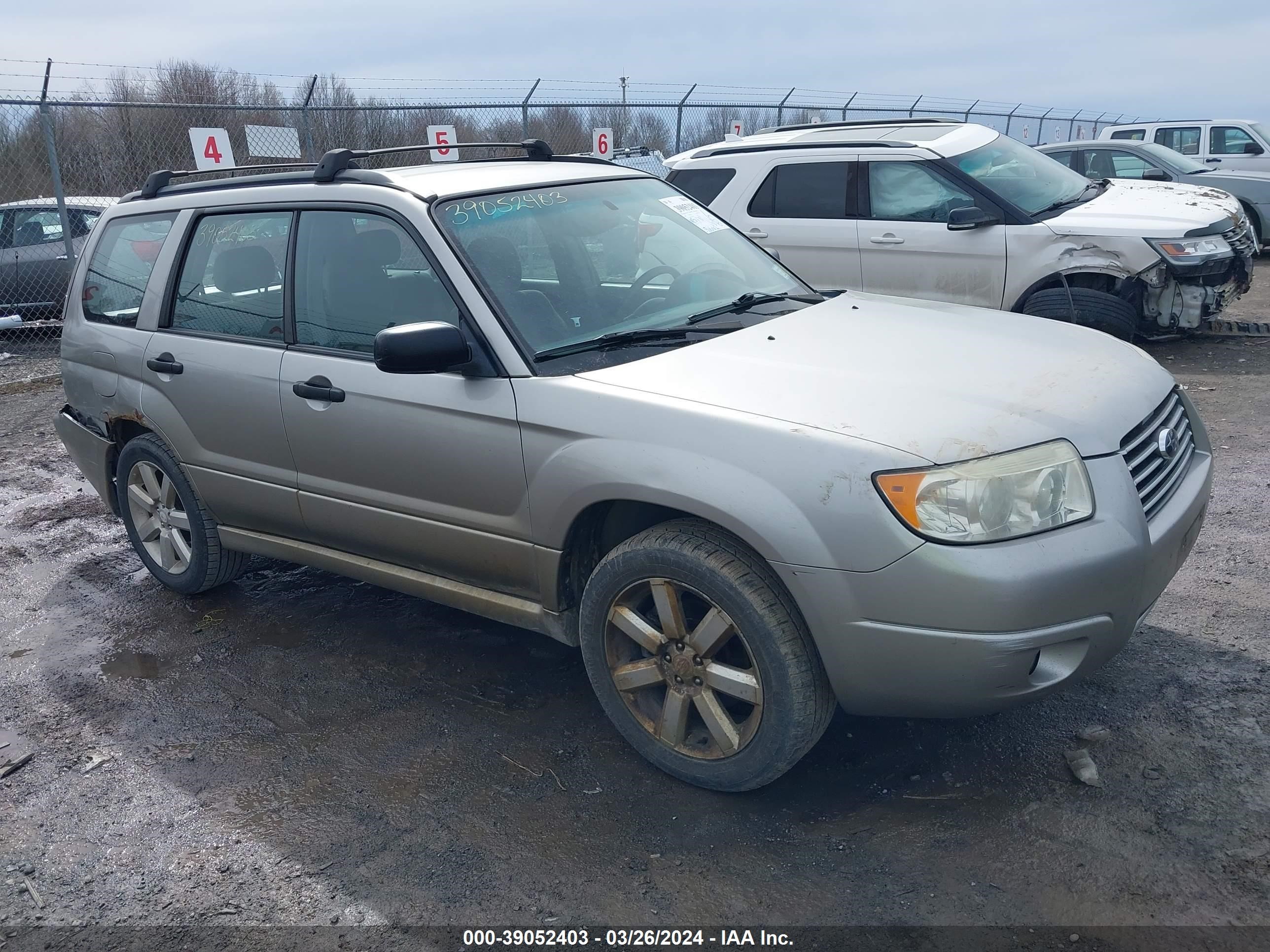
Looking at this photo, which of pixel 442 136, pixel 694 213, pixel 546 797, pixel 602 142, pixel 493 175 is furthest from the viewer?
pixel 602 142

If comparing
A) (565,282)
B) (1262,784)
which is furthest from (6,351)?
(1262,784)

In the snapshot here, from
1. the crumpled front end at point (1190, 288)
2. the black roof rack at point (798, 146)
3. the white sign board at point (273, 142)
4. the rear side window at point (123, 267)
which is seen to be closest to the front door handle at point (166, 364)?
the rear side window at point (123, 267)

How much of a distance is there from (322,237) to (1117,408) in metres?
2.82

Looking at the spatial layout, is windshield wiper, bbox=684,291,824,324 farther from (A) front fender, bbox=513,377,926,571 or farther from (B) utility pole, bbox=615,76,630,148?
(B) utility pole, bbox=615,76,630,148

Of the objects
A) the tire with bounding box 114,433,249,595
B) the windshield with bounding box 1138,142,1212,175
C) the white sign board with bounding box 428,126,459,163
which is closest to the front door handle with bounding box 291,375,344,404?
the tire with bounding box 114,433,249,595

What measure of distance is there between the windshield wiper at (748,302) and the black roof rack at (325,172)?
40.3 inches

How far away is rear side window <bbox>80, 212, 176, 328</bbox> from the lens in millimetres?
4703

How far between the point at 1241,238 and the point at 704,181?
423 centimetres

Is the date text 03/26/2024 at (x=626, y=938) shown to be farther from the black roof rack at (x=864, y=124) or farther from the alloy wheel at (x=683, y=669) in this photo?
the black roof rack at (x=864, y=124)

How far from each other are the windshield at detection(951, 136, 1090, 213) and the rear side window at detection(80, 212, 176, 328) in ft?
19.2

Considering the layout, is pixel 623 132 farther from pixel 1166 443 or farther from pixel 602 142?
pixel 1166 443

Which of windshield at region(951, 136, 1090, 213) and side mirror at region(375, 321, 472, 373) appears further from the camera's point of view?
windshield at region(951, 136, 1090, 213)

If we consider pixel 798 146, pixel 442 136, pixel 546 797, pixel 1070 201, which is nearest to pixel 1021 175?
pixel 1070 201

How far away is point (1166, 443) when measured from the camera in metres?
3.22
